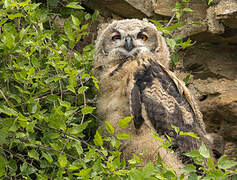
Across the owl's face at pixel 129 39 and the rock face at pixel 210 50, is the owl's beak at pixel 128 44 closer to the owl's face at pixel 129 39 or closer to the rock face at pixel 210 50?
the owl's face at pixel 129 39

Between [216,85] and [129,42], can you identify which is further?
[216,85]

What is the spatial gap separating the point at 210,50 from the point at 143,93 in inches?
57.8

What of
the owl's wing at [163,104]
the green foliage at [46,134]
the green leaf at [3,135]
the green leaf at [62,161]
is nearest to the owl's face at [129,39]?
the owl's wing at [163,104]

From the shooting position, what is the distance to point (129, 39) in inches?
117

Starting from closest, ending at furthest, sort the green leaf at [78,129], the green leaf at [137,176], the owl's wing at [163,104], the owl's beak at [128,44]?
the green leaf at [137,176] < the green leaf at [78,129] < the owl's wing at [163,104] < the owl's beak at [128,44]

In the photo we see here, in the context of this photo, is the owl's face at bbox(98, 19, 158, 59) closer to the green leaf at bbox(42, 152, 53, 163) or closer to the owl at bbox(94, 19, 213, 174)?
the owl at bbox(94, 19, 213, 174)

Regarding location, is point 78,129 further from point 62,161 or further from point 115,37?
point 115,37

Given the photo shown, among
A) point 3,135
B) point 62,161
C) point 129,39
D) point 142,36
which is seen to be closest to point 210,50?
point 142,36

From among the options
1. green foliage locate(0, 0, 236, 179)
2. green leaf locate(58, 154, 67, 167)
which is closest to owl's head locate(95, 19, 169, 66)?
green foliage locate(0, 0, 236, 179)

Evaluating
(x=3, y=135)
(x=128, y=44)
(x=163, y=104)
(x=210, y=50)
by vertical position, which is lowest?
(x=163, y=104)

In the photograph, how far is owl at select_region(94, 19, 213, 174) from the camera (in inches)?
101

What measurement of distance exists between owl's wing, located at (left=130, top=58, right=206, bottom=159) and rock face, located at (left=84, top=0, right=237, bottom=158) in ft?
2.19

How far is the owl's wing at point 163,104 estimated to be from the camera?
A: 2.57 metres

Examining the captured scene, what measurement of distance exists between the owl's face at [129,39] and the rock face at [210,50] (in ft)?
1.90
